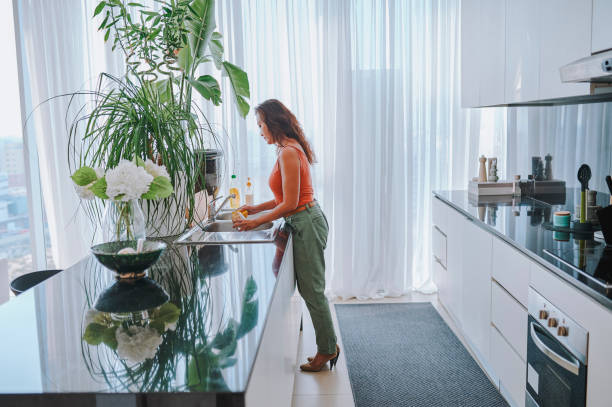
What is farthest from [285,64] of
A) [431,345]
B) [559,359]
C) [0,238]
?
[559,359]

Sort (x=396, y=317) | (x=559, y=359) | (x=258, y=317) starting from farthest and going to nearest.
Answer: (x=396, y=317)
(x=559, y=359)
(x=258, y=317)

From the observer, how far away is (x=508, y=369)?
8.04 ft

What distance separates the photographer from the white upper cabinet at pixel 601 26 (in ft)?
6.49

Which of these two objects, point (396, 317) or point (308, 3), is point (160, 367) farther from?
point (308, 3)

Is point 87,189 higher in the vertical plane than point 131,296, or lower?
higher

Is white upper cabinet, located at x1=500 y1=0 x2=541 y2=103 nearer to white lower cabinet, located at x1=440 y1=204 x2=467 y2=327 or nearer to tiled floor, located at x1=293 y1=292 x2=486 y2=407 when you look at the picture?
white lower cabinet, located at x1=440 y1=204 x2=467 y2=327

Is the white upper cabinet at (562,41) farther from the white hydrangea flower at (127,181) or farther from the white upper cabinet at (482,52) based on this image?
the white hydrangea flower at (127,181)

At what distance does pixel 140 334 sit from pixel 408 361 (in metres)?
2.25


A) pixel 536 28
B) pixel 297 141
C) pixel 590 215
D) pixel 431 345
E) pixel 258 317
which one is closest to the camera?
pixel 258 317

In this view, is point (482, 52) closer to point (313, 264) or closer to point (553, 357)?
point (313, 264)

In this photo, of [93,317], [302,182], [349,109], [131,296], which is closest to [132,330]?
[93,317]

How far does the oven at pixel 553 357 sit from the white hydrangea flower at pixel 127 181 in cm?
151

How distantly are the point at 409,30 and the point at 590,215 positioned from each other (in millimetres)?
2239

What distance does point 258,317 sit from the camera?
140 centimetres
